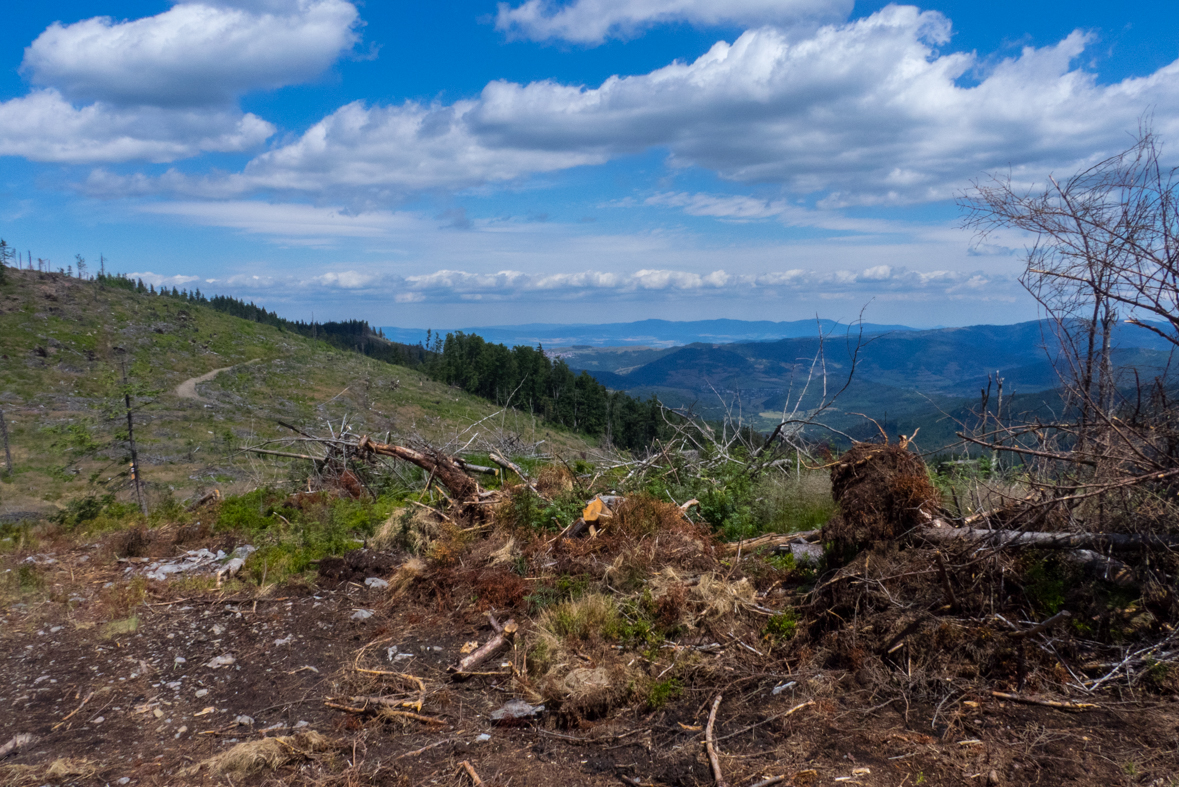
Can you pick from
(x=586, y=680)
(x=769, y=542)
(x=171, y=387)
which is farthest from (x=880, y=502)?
(x=171, y=387)

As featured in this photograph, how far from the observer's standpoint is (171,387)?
55.5 meters

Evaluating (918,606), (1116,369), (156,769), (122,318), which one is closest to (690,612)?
(918,606)

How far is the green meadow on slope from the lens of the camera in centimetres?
3319

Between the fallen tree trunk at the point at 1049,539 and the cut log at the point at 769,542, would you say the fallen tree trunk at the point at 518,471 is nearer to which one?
the cut log at the point at 769,542

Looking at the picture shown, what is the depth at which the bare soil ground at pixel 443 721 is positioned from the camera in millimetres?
3312

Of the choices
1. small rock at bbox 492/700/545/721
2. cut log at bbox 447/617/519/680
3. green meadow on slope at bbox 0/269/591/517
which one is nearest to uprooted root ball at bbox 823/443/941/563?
small rock at bbox 492/700/545/721

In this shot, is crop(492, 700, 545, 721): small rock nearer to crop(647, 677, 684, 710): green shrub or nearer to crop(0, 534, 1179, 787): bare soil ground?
crop(0, 534, 1179, 787): bare soil ground

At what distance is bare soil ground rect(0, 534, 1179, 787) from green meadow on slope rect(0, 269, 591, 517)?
39.1 ft

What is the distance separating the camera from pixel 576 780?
360 centimetres

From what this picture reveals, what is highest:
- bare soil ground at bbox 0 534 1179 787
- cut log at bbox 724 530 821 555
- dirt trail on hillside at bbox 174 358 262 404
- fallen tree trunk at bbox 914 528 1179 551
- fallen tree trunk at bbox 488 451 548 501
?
fallen tree trunk at bbox 914 528 1179 551

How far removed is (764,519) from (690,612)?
2.81m

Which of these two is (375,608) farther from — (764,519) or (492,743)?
(764,519)

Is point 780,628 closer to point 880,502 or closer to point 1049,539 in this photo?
point 880,502

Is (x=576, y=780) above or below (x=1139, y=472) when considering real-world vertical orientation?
below
